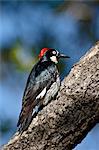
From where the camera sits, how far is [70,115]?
336cm

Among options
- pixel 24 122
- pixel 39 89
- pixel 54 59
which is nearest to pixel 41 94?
pixel 39 89

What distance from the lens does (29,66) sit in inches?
256

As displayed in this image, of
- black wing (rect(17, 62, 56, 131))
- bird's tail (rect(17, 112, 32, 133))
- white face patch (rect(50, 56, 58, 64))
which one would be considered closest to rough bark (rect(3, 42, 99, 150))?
bird's tail (rect(17, 112, 32, 133))

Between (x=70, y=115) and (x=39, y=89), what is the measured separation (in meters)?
0.92

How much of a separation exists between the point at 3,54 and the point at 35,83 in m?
3.07

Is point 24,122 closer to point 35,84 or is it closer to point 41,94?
point 41,94

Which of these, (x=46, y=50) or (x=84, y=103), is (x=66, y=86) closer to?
(x=84, y=103)

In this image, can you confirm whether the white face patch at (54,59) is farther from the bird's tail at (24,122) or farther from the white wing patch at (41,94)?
the bird's tail at (24,122)

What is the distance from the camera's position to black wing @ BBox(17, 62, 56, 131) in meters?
4.04

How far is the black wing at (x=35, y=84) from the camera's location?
159 inches

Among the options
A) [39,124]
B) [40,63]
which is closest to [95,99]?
[39,124]

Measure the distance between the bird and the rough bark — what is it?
0.10 meters

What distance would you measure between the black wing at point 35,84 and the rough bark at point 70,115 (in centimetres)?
40

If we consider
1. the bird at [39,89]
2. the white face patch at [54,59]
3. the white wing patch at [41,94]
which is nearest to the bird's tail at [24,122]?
the bird at [39,89]
